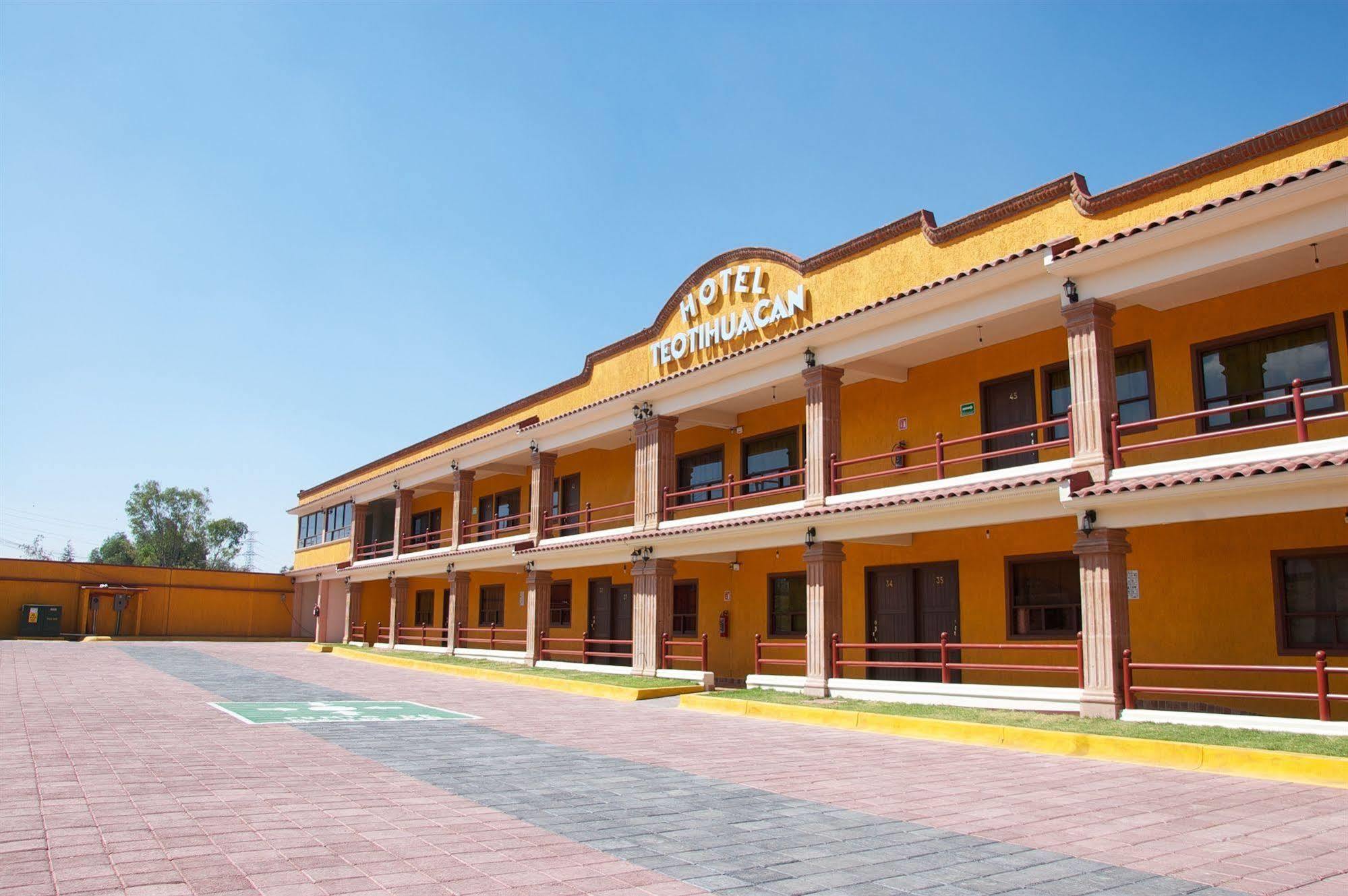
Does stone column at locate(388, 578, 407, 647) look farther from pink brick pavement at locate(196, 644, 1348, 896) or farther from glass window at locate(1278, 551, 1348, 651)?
glass window at locate(1278, 551, 1348, 651)

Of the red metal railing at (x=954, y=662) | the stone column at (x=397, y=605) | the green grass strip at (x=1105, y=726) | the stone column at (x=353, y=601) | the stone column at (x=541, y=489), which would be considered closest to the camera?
the green grass strip at (x=1105, y=726)

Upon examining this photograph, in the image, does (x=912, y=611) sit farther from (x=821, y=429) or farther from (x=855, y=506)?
(x=821, y=429)

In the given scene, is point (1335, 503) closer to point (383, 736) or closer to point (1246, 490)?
point (1246, 490)

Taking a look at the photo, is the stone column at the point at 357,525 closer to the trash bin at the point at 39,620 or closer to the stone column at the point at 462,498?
the stone column at the point at 462,498

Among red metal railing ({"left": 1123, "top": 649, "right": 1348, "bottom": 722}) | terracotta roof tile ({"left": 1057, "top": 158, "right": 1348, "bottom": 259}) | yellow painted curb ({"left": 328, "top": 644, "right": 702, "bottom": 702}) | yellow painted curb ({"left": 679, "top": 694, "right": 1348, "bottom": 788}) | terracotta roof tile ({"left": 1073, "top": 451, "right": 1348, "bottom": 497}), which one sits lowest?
yellow painted curb ({"left": 328, "top": 644, "right": 702, "bottom": 702})

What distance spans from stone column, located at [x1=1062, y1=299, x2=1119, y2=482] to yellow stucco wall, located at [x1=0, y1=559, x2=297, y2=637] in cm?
4563

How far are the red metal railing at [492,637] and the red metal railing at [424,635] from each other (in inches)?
17.8

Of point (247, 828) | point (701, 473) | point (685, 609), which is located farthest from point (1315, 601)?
point (685, 609)

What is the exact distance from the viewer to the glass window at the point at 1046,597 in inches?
707

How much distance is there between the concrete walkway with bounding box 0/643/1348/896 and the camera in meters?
6.33

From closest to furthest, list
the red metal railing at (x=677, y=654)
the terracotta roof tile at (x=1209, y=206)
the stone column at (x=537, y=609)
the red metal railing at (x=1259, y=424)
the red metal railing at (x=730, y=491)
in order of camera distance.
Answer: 1. the terracotta roof tile at (x=1209, y=206)
2. the red metal railing at (x=1259, y=424)
3. the red metal railing at (x=677, y=654)
4. the red metal railing at (x=730, y=491)
5. the stone column at (x=537, y=609)

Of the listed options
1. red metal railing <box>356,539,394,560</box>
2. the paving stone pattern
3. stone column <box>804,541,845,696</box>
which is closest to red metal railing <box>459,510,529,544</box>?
red metal railing <box>356,539,394,560</box>

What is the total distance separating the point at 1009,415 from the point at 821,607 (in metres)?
5.18

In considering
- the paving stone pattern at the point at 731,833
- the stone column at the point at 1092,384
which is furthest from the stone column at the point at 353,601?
the stone column at the point at 1092,384
